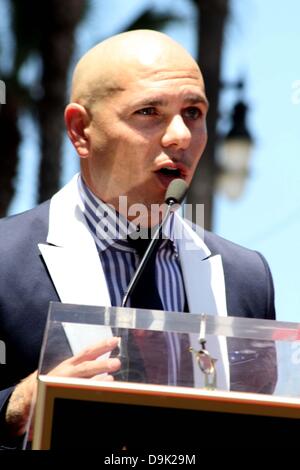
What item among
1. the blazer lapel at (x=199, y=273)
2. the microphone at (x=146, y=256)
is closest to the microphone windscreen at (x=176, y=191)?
the microphone at (x=146, y=256)

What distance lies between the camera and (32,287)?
414cm

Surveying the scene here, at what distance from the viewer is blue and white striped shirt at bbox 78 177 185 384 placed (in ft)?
13.8

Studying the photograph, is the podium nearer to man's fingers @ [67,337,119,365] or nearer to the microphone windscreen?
man's fingers @ [67,337,119,365]

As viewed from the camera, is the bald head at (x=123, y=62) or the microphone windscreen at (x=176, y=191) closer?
the microphone windscreen at (x=176, y=191)

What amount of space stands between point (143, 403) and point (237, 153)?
1002 centimetres

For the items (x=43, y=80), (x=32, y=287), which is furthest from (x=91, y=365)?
(x=43, y=80)

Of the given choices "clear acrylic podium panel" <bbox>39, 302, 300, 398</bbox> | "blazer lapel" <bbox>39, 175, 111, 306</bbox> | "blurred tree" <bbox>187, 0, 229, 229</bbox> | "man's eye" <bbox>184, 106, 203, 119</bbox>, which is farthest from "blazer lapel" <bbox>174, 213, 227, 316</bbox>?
"blurred tree" <bbox>187, 0, 229, 229</bbox>

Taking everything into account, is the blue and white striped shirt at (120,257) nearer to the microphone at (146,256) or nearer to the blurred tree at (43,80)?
the microphone at (146,256)

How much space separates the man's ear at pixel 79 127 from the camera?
171 inches

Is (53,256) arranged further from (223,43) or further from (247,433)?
(223,43)

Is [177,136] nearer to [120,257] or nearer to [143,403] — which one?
[120,257]

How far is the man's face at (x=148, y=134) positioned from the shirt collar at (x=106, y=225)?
0.03m

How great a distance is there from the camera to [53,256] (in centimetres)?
419
